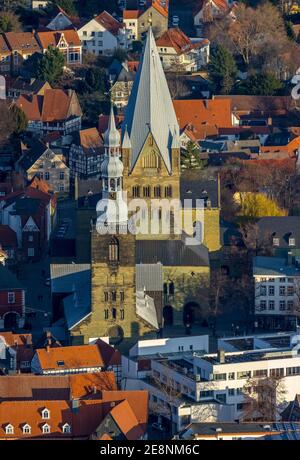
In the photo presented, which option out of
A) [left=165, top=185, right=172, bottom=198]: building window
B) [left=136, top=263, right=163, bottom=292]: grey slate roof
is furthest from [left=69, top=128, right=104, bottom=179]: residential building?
[left=136, top=263, right=163, bottom=292]: grey slate roof

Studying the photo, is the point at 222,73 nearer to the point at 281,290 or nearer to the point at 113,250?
the point at 281,290

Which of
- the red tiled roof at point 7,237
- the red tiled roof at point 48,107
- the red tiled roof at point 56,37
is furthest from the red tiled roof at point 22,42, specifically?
the red tiled roof at point 7,237

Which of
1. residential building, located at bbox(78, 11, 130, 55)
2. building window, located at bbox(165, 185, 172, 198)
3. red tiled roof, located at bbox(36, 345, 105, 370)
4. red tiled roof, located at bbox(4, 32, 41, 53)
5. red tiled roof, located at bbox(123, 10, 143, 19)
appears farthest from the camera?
red tiled roof, located at bbox(123, 10, 143, 19)

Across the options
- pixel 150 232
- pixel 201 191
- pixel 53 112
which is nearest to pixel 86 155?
pixel 53 112

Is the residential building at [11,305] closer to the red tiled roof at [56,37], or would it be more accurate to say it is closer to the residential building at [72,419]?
the residential building at [72,419]

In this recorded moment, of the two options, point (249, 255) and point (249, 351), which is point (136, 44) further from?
point (249, 351)

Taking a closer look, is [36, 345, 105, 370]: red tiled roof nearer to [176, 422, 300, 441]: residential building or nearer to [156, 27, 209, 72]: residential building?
[176, 422, 300, 441]: residential building
